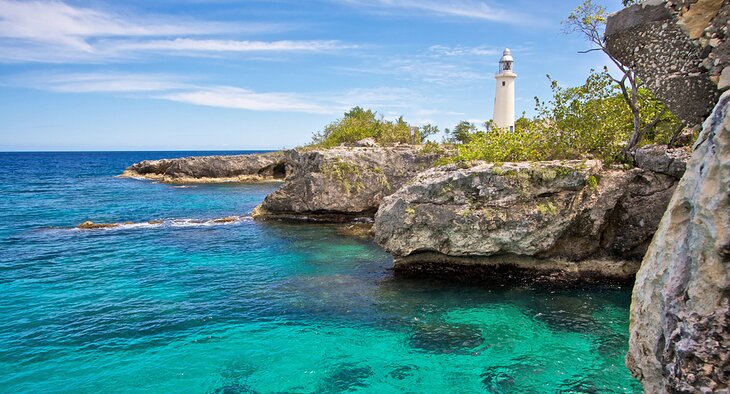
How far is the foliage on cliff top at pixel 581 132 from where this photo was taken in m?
16.1

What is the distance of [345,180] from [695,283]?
24.4 m

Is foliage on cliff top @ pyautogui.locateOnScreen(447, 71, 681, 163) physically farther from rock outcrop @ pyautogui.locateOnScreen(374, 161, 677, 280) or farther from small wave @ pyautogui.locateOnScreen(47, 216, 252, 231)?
small wave @ pyautogui.locateOnScreen(47, 216, 252, 231)

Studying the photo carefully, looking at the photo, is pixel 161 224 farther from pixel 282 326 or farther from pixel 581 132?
pixel 581 132

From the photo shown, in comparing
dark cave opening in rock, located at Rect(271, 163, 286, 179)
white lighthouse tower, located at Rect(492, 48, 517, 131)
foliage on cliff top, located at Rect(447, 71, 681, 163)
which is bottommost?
dark cave opening in rock, located at Rect(271, 163, 286, 179)

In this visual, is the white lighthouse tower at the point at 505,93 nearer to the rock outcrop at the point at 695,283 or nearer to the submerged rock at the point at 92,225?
the submerged rock at the point at 92,225

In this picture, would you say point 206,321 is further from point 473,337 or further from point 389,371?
point 473,337

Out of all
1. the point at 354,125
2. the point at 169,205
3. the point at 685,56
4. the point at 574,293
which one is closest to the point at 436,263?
the point at 574,293

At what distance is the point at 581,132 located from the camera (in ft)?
56.1

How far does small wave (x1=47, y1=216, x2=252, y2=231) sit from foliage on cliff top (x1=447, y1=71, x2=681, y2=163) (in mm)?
18525

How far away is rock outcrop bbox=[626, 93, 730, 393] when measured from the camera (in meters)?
4.34

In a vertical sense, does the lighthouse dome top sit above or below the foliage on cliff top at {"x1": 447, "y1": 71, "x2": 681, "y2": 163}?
above

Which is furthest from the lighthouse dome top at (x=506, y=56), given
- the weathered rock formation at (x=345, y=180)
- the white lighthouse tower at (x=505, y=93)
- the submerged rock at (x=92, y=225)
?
the submerged rock at (x=92, y=225)

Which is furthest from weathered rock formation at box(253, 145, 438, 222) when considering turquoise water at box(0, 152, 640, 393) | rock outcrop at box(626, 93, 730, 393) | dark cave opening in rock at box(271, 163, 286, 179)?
dark cave opening in rock at box(271, 163, 286, 179)

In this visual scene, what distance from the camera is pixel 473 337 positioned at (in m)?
A: 12.3
